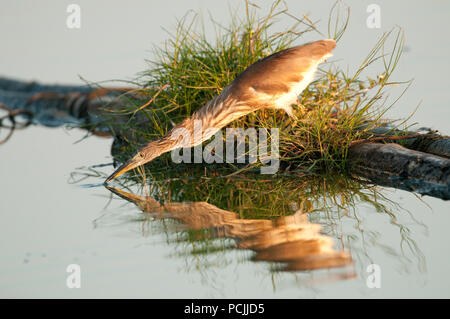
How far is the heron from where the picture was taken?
523 centimetres

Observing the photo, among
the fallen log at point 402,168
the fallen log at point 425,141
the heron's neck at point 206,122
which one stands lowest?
the fallen log at point 402,168

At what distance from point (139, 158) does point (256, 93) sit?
117cm

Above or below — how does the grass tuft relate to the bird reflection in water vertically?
above

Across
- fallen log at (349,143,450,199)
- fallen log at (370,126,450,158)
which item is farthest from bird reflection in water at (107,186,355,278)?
fallen log at (370,126,450,158)

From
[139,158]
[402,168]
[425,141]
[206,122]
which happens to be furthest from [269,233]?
[425,141]

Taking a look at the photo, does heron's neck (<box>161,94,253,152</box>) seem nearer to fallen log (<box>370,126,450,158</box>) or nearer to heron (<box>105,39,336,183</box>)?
heron (<box>105,39,336,183</box>)

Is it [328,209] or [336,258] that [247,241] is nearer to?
[336,258]

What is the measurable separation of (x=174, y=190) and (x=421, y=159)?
199 cm

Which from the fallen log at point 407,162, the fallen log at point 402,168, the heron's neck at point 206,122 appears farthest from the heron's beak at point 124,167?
the fallen log at point 402,168

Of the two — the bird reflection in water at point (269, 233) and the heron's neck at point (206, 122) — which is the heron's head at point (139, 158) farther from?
the bird reflection in water at point (269, 233)

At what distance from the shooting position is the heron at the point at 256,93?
17.1ft

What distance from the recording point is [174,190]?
5070 mm

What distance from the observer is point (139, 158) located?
5.39 meters

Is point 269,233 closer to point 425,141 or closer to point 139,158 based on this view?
point 139,158
